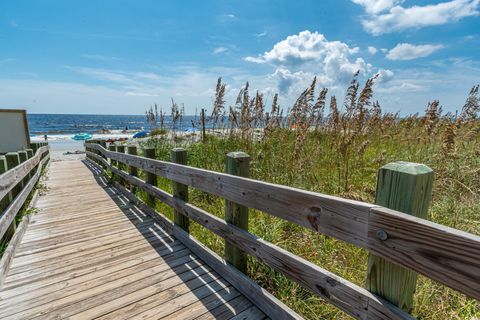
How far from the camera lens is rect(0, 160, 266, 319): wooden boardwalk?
77.9 inches

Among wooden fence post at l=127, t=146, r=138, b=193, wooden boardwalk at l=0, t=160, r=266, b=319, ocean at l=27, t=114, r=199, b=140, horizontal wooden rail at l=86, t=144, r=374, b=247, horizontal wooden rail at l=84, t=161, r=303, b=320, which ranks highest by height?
horizontal wooden rail at l=86, t=144, r=374, b=247

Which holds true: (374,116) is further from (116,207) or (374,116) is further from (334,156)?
(116,207)

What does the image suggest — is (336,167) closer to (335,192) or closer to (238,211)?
(335,192)

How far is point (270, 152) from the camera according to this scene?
170 inches

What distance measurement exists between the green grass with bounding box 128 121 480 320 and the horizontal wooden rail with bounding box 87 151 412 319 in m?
0.43

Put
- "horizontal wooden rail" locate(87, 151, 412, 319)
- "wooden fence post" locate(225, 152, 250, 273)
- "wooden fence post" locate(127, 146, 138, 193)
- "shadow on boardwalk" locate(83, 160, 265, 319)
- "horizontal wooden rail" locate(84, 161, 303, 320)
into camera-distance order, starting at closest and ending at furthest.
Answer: "horizontal wooden rail" locate(87, 151, 412, 319), "horizontal wooden rail" locate(84, 161, 303, 320), "shadow on boardwalk" locate(83, 160, 265, 319), "wooden fence post" locate(225, 152, 250, 273), "wooden fence post" locate(127, 146, 138, 193)

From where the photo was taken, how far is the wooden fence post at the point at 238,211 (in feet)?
7.36

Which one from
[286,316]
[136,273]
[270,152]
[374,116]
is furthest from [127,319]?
[374,116]

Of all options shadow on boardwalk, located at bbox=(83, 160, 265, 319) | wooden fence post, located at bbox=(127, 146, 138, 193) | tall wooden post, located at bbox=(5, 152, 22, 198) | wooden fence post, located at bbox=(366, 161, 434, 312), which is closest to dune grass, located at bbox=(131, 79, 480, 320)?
shadow on boardwalk, located at bbox=(83, 160, 265, 319)

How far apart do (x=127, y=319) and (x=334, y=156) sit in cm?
374

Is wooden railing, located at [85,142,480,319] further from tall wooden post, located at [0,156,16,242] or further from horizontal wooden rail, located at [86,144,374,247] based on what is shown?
tall wooden post, located at [0,156,16,242]

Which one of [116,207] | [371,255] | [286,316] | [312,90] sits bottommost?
[116,207]

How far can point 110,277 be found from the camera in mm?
2424

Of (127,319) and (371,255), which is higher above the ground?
(371,255)
